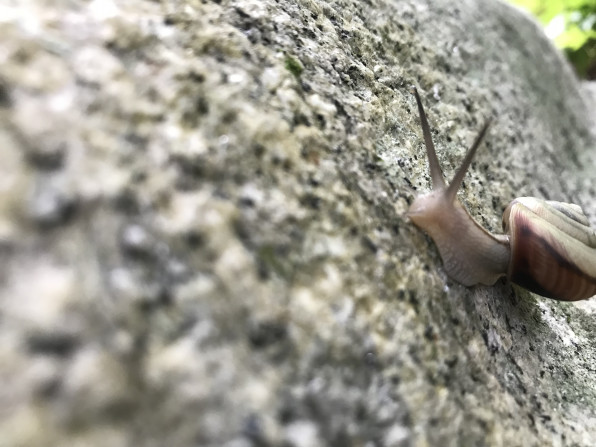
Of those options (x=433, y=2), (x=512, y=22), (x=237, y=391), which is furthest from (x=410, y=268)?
(x=512, y=22)

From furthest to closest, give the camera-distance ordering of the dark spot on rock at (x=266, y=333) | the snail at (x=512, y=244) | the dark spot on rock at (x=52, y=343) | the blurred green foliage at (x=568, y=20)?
the blurred green foliage at (x=568, y=20) < the snail at (x=512, y=244) < the dark spot on rock at (x=266, y=333) < the dark spot on rock at (x=52, y=343)

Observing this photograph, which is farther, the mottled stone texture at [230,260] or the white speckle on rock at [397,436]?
the white speckle on rock at [397,436]

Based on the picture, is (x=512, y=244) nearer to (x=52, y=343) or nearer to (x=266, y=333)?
(x=266, y=333)

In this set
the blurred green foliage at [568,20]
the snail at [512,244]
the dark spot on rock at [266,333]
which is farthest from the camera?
the blurred green foliage at [568,20]

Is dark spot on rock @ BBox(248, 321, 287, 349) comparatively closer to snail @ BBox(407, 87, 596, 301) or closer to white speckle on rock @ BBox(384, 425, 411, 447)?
white speckle on rock @ BBox(384, 425, 411, 447)

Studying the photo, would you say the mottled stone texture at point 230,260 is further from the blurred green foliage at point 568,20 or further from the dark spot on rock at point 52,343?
the blurred green foliage at point 568,20

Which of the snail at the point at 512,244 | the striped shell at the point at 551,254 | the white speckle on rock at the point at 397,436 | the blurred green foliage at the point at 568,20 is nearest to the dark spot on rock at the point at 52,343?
the white speckle on rock at the point at 397,436

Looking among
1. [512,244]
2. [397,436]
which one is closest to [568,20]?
[512,244]
